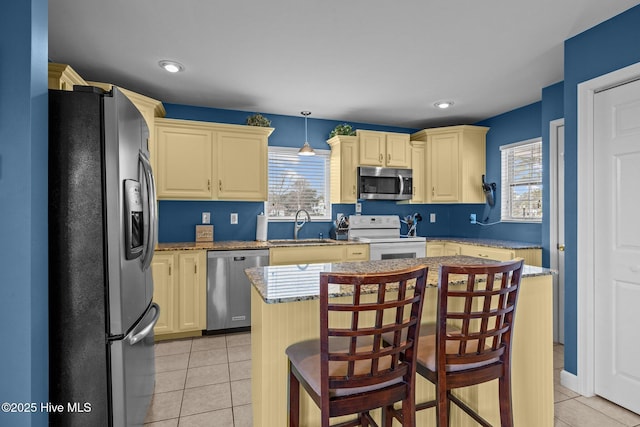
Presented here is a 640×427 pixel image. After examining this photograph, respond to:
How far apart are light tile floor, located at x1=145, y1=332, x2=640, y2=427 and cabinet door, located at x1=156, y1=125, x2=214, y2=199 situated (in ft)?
5.34

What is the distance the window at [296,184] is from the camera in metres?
4.37

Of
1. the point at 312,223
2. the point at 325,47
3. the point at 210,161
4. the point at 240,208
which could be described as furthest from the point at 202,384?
the point at 325,47

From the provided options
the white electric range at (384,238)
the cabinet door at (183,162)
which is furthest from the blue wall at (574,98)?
the cabinet door at (183,162)

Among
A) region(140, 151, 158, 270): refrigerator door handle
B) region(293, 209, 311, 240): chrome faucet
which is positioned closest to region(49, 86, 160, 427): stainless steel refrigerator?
region(140, 151, 158, 270): refrigerator door handle

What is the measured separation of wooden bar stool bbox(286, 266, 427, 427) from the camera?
1.13 meters

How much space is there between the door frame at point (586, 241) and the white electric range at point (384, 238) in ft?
6.48

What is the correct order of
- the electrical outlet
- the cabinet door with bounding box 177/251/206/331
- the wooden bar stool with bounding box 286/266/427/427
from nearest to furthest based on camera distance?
the wooden bar stool with bounding box 286/266/427/427
the cabinet door with bounding box 177/251/206/331
the electrical outlet

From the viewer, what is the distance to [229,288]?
11.6ft

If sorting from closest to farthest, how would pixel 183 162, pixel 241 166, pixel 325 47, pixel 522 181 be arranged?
pixel 325 47
pixel 183 162
pixel 241 166
pixel 522 181

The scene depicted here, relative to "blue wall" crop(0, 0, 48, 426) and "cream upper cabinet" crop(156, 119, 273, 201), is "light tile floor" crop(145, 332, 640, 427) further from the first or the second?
"cream upper cabinet" crop(156, 119, 273, 201)

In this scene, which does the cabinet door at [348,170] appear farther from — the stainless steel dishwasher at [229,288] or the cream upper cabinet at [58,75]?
the cream upper cabinet at [58,75]

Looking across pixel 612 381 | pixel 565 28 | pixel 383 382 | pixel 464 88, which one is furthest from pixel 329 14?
pixel 612 381

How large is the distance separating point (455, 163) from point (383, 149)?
1.01 meters

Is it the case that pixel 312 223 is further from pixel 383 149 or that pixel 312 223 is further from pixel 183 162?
pixel 183 162
